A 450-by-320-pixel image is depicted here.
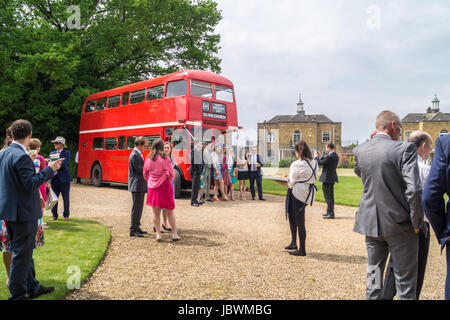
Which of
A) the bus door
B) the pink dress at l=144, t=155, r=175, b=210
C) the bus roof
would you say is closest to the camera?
the pink dress at l=144, t=155, r=175, b=210

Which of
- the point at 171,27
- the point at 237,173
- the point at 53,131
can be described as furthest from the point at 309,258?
the point at 171,27

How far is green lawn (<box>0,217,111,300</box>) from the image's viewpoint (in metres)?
4.33

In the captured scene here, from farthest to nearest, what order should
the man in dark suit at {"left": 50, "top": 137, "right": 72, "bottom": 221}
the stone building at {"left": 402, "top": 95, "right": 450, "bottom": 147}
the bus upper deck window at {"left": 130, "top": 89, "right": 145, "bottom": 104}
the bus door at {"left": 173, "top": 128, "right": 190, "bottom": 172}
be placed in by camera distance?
the stone building at {"left": 402, "top": 95, "right": 450, "bottom": 147} → the bus upper deck window at {"left": 130, "top": 89, "right": 145, "bottom": 104} → the bus door at {"left": 173, "top": 128, "right": 190, "bottom": 172} → the man in dark suit at {"left": 50, "top": 137, "right": 72, "bottom": 221}

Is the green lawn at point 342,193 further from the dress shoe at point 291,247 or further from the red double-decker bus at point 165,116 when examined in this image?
the dress shoe at point 291,247

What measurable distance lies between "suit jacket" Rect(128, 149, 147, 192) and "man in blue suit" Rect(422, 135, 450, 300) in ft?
17.0

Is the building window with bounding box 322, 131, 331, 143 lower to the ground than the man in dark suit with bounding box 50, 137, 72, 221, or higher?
higher

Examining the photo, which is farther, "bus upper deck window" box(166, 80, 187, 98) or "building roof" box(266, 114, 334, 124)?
"building roof" box(266, 114, 334, 124)

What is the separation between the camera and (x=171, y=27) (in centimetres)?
2288

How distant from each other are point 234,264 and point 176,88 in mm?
8883

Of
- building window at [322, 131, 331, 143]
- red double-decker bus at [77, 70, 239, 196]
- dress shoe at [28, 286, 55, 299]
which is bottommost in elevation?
dress shoe at [28, 286, 55, 299]

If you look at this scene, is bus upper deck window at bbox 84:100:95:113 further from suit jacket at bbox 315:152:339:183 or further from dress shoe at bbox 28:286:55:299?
dress shoe at bbox 28:286:55:299

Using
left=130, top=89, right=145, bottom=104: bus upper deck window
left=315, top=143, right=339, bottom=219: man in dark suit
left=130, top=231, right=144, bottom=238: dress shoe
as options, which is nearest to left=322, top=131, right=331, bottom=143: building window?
left=130, top=89, right=145, bottom=104: bus upper deck window
